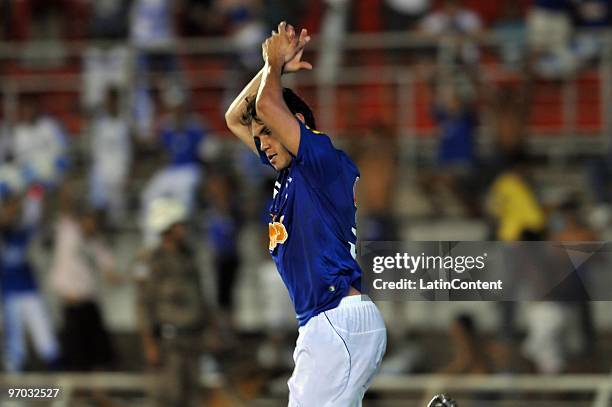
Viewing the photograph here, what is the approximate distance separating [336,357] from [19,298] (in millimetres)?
7669

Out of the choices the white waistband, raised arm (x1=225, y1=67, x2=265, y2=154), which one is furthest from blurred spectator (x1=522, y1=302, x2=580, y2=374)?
the white waistband

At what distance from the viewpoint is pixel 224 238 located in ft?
43.9

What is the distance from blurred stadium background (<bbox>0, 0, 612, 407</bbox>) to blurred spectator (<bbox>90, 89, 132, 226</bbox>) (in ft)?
0.07

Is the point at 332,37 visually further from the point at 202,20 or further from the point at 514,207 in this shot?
the point at 514,207

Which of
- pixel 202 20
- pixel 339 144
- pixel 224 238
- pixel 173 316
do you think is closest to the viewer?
pixel 173 316

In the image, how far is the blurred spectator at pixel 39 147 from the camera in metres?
15.2

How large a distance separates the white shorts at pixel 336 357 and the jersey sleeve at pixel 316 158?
1.96 feet

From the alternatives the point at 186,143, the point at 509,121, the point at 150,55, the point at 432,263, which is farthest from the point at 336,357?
the point at 150,55

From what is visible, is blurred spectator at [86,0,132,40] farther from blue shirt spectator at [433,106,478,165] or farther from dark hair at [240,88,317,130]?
dark hair at [240,88,317,130]

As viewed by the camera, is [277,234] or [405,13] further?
[405,13]

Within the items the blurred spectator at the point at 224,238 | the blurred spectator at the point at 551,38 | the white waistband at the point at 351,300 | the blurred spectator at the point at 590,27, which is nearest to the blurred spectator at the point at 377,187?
the blurred spectator at the point at 224,238

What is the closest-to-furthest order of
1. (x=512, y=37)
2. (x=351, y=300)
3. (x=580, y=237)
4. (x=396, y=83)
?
(x=351, y=300), (x=580, y=237), (x=512, y=37), (x=396, y=83)

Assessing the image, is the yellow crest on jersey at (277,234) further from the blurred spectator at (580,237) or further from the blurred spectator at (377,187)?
the blurred spectator at (377,187)

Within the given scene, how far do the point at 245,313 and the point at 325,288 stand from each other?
730cm
